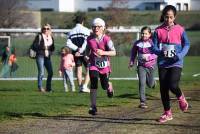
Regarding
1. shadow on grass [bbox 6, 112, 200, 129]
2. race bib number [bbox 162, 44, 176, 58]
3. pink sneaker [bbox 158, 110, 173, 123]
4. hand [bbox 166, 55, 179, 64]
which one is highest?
race bib number [bbox 162, 44, 176, 58]

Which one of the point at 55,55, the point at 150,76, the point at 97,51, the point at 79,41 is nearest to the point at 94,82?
the point at 97,51

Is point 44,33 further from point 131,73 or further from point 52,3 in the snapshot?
point 52,3

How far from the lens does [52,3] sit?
96250 mm

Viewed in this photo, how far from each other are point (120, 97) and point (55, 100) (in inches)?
67.5

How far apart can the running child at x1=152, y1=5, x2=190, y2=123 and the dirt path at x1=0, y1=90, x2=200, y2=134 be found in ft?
1.55

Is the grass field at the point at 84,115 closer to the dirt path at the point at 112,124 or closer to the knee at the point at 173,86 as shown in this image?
the dirt path at the point at 112,124

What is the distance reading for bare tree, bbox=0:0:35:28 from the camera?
55241mm

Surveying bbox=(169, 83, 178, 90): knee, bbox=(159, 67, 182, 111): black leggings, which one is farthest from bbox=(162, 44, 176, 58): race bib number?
bbox=(169, 83, 178, 90): knee

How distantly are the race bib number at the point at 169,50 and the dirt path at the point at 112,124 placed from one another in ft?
3.75

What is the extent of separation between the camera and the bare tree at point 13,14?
55241 millimetres

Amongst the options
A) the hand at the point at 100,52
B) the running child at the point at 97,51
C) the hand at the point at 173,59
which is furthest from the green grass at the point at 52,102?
the hand at the point at 173,59

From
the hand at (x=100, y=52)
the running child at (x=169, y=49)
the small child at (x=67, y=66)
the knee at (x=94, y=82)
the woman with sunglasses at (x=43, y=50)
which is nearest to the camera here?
the running child at (x=169, y=49)

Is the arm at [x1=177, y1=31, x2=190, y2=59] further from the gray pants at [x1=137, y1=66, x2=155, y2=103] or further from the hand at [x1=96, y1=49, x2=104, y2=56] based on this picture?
the gray pants at [x1=137, y1=66, x2=155, y2=103]

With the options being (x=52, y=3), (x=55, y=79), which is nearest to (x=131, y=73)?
(x=55, y=79)
